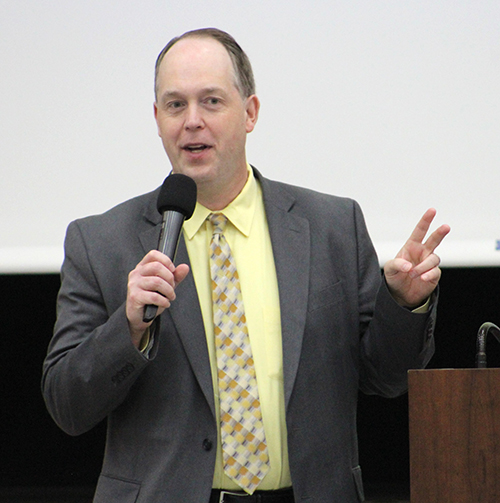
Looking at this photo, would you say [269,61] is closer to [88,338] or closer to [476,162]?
[476,162]

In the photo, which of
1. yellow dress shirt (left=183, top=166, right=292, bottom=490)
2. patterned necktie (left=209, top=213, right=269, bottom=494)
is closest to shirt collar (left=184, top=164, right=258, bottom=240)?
yellow dress shirt (left=183, top=166, right=292, bottom=490)

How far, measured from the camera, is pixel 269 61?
8.86 ft

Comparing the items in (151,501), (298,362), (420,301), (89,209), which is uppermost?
(89,209)

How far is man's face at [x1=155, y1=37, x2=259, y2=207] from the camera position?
1.77m

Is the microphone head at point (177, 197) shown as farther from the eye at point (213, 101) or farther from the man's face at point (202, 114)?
the eye at point (213, 101)

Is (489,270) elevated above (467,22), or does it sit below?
below

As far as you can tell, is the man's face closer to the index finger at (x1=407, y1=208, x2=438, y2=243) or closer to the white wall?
the index finger at (x1=407, y1=208, x2=438, y2=243)

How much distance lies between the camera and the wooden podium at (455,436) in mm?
1226

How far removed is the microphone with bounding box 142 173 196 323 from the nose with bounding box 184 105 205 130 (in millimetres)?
197

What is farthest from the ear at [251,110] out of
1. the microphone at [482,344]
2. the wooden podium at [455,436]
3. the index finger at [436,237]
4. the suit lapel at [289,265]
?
the wooden podium at [455,436]

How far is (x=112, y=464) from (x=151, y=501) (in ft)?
0.42

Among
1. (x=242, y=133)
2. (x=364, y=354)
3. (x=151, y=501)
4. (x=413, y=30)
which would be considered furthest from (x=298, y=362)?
(x=413, y=30)

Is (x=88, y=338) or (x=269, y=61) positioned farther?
(x=269, y=61)

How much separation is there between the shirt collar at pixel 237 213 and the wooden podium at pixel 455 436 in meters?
0.69
